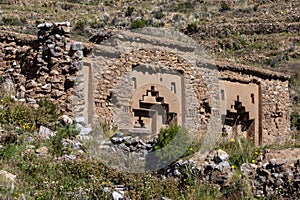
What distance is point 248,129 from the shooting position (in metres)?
18.3

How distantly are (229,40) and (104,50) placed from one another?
28475 mm

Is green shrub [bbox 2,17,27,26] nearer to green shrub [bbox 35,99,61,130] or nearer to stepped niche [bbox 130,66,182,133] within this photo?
stepped niche [bbox 130,66,182,133]

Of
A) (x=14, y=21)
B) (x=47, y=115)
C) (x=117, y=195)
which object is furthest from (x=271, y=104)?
(x=14, y=21)

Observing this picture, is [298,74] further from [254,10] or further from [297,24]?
[254,10]

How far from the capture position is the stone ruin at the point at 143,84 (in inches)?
477

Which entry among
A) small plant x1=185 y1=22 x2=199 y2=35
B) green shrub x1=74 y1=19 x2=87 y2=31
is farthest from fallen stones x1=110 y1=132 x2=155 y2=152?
small plant x1=185 y1=22 x2=199 y2=35

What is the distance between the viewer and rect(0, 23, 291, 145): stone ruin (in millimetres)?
12117

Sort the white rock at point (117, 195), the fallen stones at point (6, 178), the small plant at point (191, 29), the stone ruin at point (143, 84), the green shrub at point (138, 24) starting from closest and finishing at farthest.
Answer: the fallen stones at point (6, 178) → the white rock at point (117, 195) → the stone ruin at point (143, 84) → the green shrub at point (138, 24) → the small plant at point (191, 29)

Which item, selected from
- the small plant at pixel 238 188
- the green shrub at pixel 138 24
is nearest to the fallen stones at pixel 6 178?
the small plant at pixel 238 188

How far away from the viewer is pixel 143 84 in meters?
14.6

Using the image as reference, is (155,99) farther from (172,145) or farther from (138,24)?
(138,24)

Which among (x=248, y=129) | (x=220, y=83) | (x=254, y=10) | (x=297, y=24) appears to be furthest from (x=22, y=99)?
(x=254, y=10)

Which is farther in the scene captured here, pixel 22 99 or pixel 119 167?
pixel 22 99

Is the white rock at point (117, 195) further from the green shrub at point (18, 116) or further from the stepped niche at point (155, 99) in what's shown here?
the stepped niche at point (155, 99)
